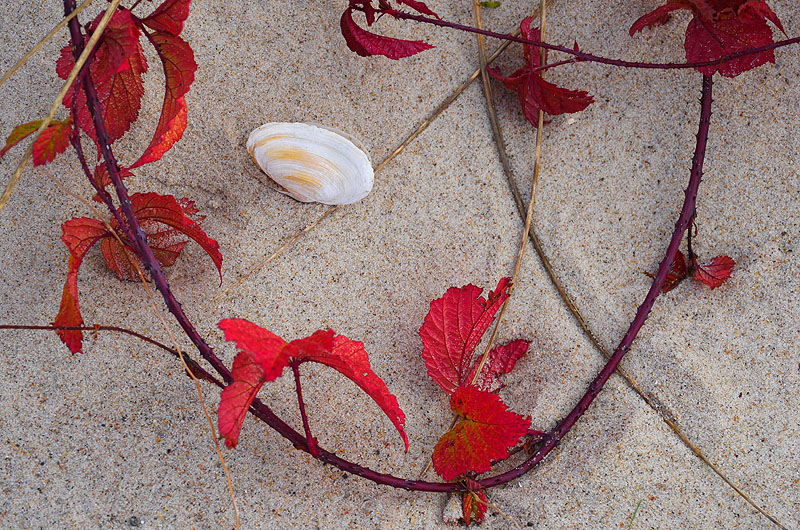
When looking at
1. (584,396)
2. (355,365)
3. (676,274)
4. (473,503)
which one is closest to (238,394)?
(355,365)

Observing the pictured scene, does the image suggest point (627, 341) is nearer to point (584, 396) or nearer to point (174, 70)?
point (584, 396)

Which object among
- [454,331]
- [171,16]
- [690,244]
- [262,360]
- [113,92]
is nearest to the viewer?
[262,360]

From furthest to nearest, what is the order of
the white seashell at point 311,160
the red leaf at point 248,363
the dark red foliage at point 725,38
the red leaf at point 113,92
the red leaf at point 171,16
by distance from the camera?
the white seashell at point 311,160 → the dark red foliage at point 725,38 → the red leaf at point 113,92 → the red leaf at point 171,16 → the red leaf at point 248,363

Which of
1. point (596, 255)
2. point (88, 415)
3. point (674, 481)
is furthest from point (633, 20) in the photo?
point (88, 415)

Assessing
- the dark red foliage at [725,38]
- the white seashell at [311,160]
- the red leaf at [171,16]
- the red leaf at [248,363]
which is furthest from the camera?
the white seashell at [311,160]

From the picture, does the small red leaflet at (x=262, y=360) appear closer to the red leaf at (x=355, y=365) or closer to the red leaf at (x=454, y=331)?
the red leaf at (x=355, y=365)

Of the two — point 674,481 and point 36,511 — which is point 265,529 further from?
point 674,481

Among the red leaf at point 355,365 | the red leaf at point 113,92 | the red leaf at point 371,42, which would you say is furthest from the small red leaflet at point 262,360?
the red leaf at point 371,42
